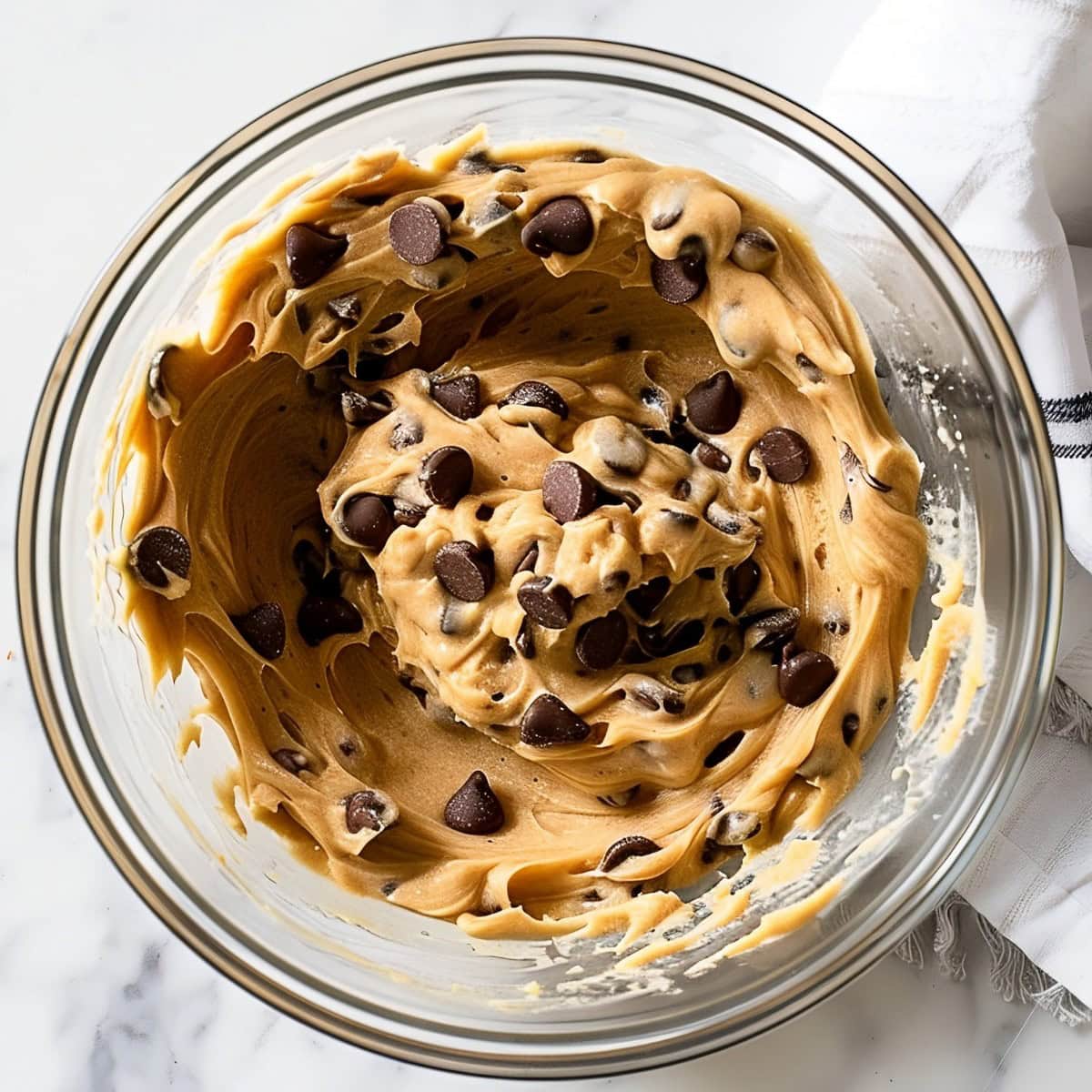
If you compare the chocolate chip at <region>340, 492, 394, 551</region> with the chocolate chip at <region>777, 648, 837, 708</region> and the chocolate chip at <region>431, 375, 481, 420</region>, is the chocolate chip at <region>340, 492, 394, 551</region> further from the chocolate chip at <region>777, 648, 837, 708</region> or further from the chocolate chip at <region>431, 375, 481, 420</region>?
the chocolate chip at <region>777, 648, 837, 708</region>

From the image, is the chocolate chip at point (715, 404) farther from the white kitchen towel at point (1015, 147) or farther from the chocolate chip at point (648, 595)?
the white kitchen towel at point (1015, 147)

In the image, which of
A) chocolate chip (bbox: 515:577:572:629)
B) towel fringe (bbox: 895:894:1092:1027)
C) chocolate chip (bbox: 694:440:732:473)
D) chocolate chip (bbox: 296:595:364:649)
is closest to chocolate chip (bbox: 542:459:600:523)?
chocolate chip (bbox: 515:577:572:629)

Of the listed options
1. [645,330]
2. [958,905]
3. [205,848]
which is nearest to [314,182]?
[645,330]

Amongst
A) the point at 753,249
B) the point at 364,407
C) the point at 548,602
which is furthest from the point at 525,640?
the point at 753,249

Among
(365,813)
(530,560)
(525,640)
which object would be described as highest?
(530,560)

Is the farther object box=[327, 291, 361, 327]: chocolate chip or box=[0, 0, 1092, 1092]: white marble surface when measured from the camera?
box=[0, 0, 1092, 1092]: white marble surface

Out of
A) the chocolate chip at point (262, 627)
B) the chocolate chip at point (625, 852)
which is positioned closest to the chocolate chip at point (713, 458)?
the chocolate chip at point (625, 852)

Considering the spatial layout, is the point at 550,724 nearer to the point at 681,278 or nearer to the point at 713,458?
the point at 713,458
